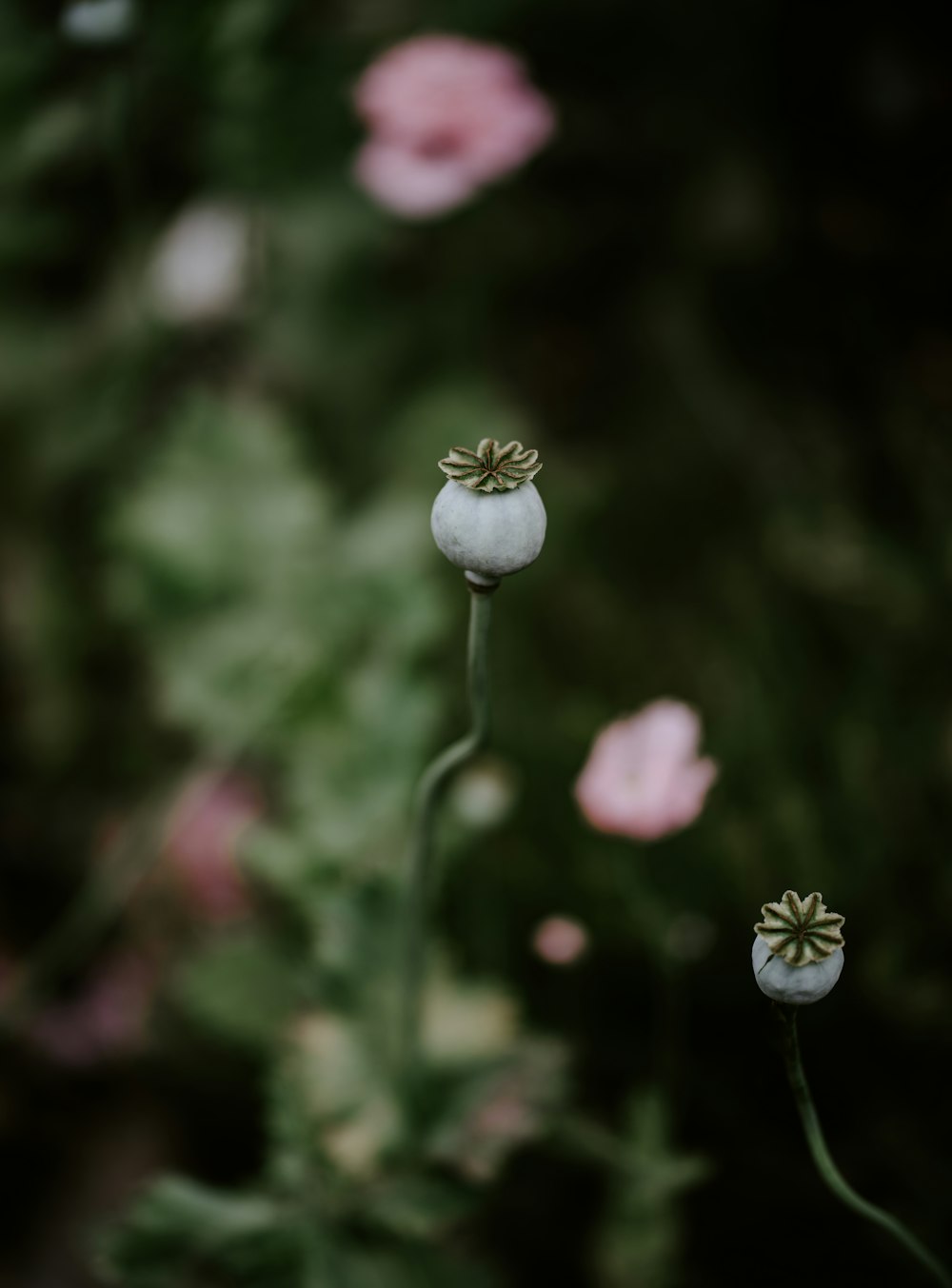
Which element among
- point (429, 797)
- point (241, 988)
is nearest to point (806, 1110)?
point (429, 797)

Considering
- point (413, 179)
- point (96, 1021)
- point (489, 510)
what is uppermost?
point (413, 179)

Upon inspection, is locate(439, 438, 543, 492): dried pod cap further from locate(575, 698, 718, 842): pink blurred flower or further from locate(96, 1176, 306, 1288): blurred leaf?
locate(96, 1176, 306, 1288): blurred leaf

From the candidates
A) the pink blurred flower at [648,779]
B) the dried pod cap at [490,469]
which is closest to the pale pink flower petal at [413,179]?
the pink blurred flower at [648,779]

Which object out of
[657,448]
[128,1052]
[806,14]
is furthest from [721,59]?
[128,1052]

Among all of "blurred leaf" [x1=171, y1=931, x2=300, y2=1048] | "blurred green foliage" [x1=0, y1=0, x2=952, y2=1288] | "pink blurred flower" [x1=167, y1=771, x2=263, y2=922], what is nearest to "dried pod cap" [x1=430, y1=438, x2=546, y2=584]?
"blurred green foliage" [x1=0, y1=0, x2=952, y2=1288]

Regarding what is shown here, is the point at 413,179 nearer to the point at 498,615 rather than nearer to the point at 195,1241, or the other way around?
the point at 498,615

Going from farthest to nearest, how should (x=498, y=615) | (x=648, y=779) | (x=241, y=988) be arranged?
(x=498, y=615) < (x=241, y=988) < (x=648, y=779)
